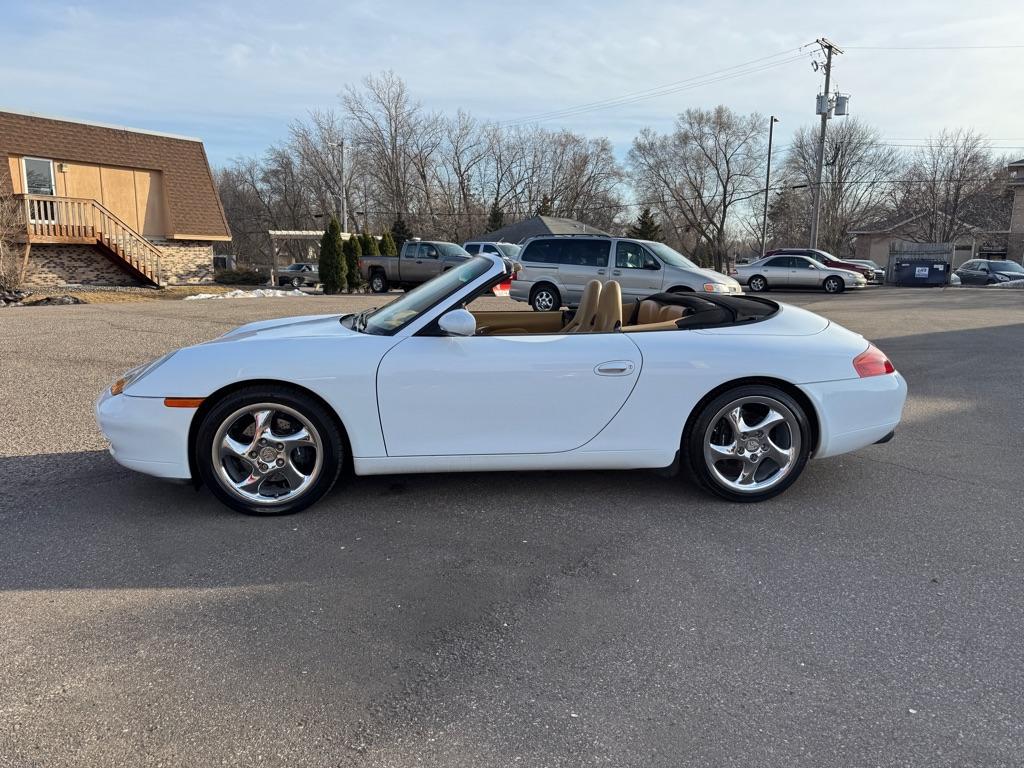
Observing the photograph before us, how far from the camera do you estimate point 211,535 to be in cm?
360

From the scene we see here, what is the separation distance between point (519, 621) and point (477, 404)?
4.23 ft

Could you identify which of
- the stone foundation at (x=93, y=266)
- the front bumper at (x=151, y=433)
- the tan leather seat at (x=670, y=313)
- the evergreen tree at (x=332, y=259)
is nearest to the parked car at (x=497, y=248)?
the evergreen tree at (x=332, y=259)

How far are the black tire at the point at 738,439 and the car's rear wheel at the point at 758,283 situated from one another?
25906mm

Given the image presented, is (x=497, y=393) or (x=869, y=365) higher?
(x=869, y=365)

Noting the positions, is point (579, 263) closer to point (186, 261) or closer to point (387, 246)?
point (387, 246)

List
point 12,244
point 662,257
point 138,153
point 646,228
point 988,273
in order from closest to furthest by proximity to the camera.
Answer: point 662,257
point 12,244
point 138,153
point 988,273
point 646,228

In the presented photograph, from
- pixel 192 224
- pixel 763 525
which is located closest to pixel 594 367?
pixel 763 525

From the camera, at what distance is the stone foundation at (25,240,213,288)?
23.1 m

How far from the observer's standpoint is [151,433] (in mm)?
3711

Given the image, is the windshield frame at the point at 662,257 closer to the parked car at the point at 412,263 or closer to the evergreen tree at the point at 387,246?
the parked car at the point at 412,263

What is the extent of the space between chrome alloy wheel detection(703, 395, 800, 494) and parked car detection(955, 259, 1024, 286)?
34878mm

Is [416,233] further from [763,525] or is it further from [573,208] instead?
[763,525]

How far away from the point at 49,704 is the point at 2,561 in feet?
4.45

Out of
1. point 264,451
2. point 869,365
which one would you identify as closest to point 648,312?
point 869,365
